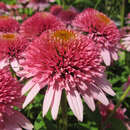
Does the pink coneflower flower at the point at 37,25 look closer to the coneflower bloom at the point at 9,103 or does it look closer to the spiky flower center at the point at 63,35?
the spiky flower center at the point at 63,35

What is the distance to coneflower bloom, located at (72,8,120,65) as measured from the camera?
1400 mm

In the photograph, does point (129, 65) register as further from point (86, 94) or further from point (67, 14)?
point (86, 94)

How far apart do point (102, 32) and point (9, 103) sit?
792mm

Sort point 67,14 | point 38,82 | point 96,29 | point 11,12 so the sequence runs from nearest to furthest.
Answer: point 38,82
point 96,29
point 67,14
point 11,12

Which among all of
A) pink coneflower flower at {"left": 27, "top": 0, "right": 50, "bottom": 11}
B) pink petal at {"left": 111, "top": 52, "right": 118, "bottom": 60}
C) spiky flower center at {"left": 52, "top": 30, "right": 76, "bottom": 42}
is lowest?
pink petal at {"left": 111, "top": 52, "right": 118, "bottom": 60}

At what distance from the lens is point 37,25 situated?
58.6 inches

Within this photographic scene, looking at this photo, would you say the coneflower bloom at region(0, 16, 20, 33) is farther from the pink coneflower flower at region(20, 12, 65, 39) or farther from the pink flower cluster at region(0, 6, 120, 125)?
the pink flower cluster at region(0, 6, 120, 125)

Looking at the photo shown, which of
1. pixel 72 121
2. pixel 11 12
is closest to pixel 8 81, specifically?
pixel 72 121

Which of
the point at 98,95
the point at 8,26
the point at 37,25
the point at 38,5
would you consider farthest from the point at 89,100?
the point at 38,5

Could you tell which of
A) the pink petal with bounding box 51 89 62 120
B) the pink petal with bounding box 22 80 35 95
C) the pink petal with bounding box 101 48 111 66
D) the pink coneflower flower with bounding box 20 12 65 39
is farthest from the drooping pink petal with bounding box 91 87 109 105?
the pink coneflower flower with bounding box 20 12 65 39

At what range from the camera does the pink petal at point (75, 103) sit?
2.74ft

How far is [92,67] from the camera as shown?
0.95 m

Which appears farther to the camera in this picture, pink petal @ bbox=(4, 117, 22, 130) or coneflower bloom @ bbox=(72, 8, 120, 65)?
coneflower bloom @ bbox=(72, 8, 120, 65)

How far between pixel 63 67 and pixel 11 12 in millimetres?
2246
